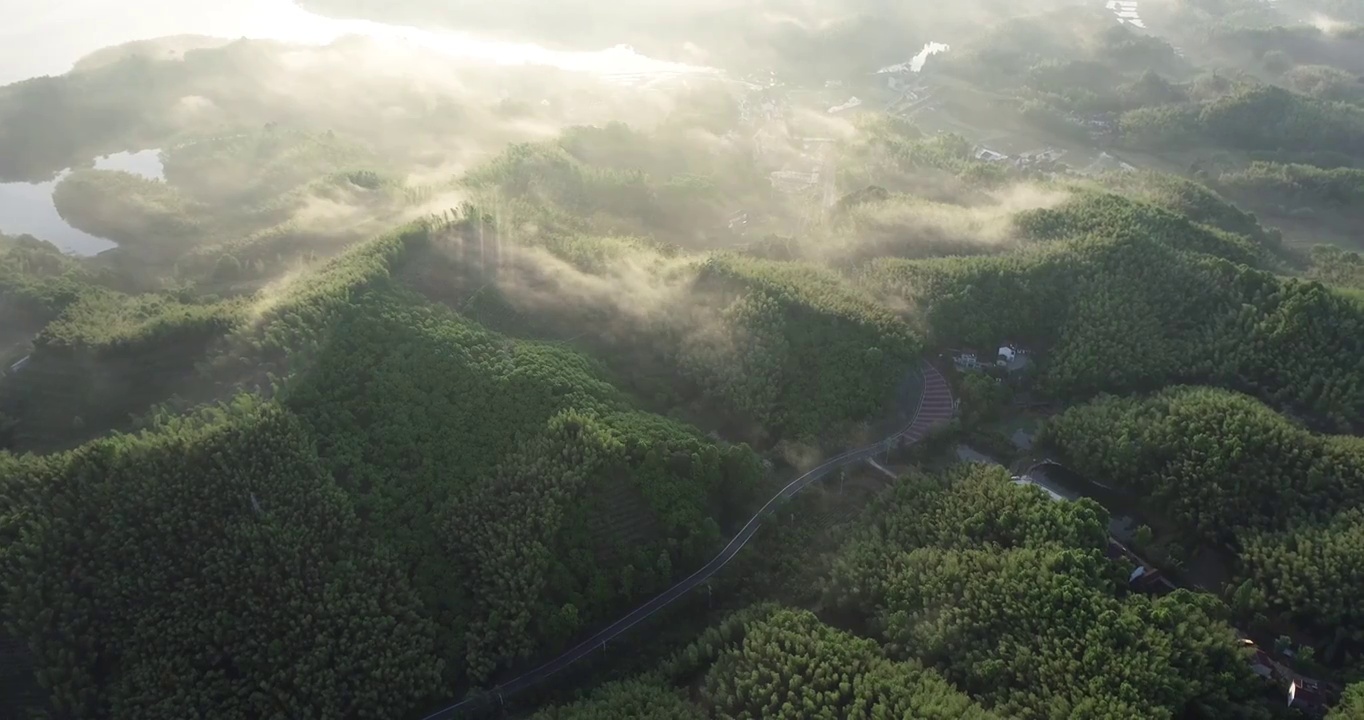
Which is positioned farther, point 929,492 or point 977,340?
point 977,340

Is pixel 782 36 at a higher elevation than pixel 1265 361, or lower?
higher

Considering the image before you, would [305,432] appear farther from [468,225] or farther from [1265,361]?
[1265,361]

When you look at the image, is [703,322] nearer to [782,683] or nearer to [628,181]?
[782,683]

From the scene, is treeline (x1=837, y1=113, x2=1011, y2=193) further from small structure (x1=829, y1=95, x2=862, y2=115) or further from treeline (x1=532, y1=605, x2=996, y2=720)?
treeline (x1=532, y1=605, x2=996, y2=720)

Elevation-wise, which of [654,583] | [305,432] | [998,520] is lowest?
[654,583]

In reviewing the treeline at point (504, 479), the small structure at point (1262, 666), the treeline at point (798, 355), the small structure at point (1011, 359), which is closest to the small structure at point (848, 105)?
the treeline at point (798, 355)

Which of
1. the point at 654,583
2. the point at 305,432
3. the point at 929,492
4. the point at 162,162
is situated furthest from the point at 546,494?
the point at 162,162
